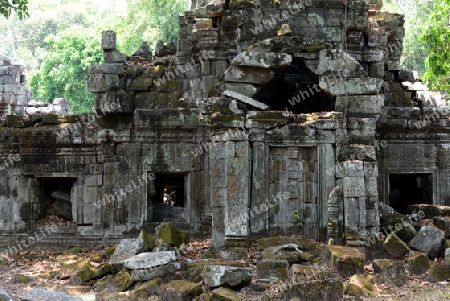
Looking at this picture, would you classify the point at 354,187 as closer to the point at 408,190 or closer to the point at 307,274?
the point at 307,274

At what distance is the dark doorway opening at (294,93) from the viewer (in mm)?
13609

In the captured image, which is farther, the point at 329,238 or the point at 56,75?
the point at 56,75

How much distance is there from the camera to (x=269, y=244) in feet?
34.8

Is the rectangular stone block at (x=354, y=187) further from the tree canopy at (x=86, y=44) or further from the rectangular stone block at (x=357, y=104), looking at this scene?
the tree canopy at (x=86, y=44)

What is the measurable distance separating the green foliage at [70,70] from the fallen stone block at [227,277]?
2461 cm

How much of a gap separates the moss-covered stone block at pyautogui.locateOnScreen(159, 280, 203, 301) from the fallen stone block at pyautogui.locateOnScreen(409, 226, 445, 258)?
4.21m

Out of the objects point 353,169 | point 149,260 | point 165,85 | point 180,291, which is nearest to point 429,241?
point 353,169

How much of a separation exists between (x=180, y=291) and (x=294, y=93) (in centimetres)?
685

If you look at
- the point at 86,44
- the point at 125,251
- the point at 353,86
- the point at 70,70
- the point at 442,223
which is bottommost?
the point at 125,251

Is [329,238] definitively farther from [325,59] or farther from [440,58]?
[440,58]

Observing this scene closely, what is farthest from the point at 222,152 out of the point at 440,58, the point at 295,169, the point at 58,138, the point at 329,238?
the point at 440,58

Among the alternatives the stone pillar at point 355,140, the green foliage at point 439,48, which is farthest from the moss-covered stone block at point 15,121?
the green foliage at point 439,48

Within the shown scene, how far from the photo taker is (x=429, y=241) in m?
10.5

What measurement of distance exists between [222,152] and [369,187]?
9.20ft
